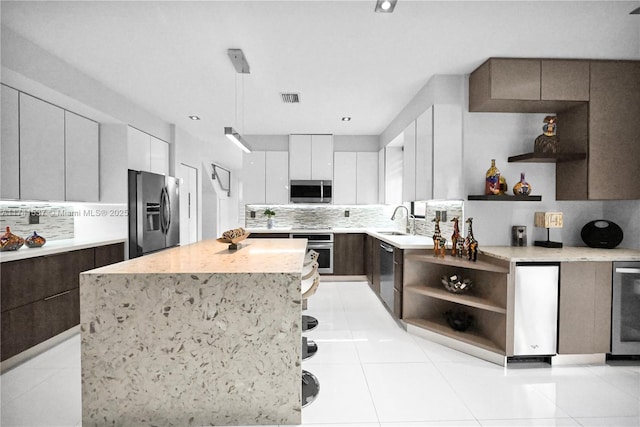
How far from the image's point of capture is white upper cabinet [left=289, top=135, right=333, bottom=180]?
5.98m

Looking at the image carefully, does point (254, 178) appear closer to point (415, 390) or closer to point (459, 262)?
point (459, 262)

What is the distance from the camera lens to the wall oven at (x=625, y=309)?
8.89ft

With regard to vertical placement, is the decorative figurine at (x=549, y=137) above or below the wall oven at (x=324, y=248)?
above

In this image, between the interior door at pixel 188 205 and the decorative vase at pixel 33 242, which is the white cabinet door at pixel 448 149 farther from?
the interior door at pixel 188 205

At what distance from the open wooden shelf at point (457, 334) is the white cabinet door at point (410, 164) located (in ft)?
4.73

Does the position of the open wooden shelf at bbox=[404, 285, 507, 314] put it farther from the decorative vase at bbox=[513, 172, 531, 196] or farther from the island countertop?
the island countertop

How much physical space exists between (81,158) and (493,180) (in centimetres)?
437

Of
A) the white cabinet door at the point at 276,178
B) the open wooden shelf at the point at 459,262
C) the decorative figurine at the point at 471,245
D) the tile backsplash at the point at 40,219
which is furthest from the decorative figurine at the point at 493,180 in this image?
the tile backsplash at the point at 40,219

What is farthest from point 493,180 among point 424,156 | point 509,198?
point 424,156

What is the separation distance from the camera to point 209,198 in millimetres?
8695

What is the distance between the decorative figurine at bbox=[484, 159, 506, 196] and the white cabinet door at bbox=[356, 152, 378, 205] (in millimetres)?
2871

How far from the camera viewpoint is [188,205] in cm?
612

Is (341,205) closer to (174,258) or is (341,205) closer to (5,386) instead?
(174,258)

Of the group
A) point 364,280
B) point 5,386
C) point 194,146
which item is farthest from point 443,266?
point 194,146
